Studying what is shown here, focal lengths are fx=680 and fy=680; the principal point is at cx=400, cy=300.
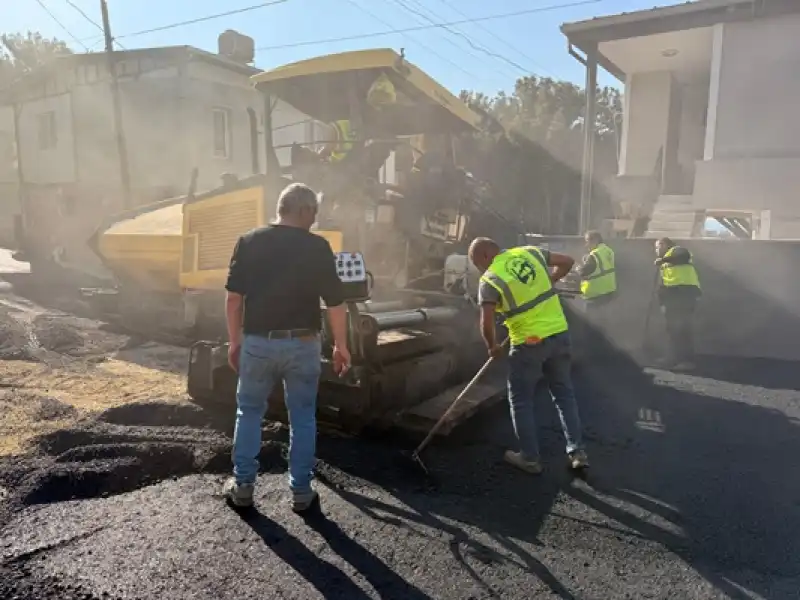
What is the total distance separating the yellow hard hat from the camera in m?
5.77

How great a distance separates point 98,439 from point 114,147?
17097mm

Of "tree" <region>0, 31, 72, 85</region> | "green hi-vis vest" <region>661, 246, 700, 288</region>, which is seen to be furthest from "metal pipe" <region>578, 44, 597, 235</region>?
"tree" <region>0, 31, 72, 85</region>

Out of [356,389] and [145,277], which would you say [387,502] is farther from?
[145,277]

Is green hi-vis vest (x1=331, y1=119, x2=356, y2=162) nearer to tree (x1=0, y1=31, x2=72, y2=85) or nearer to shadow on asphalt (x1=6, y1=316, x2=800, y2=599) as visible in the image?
shadow on asphalt (x1=6, y1=316, x2=800, y2=599)

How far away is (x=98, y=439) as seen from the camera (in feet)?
14.5

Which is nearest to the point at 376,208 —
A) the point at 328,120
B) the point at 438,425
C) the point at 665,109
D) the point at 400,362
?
the point at 328,120

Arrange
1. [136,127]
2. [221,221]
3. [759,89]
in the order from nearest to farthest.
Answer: [221,221], [759,89], [136,127]

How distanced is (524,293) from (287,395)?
5.15 ft

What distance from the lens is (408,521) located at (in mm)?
3375

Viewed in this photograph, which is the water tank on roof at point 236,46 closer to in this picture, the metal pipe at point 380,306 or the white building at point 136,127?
the white building at point 136,127

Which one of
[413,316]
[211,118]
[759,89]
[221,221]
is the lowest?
[413,316]

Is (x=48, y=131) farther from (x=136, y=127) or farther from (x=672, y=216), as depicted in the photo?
(x=672, y=216)

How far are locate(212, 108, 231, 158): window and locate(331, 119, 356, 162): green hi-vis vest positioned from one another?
14146 millimetres

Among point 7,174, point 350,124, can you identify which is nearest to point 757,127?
point 350,124
